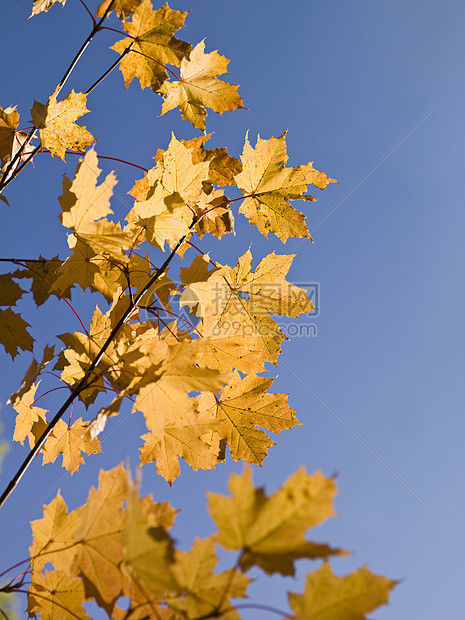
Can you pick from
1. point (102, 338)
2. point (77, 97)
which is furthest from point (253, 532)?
point (77, 97)

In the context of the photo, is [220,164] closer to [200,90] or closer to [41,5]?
[200,90]

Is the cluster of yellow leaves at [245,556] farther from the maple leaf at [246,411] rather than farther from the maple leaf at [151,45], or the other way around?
the maple leaf at [151,45]

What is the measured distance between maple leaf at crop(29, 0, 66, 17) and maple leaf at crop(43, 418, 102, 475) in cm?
182

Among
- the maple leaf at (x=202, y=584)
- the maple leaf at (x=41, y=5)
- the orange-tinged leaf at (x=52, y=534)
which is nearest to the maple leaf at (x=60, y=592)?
the orange-tinged leaf at (x=52, y=534)

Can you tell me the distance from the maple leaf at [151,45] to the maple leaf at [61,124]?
465 mm

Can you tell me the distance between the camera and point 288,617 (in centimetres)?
67

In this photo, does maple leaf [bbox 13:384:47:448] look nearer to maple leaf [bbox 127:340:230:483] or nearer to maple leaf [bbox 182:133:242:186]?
maple leaf [bbox 127:340:230:483]

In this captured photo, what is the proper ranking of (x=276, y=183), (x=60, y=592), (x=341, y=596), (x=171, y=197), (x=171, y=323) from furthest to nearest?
(x=276, y=183) → (x=171, y=323) → (x=171, y=197) → (x=60, y=592) → (x=341, y=596)

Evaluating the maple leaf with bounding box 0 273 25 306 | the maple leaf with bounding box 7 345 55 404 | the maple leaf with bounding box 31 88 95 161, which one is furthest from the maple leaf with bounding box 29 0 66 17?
the maple leaf with bounding box 7 345 55 404

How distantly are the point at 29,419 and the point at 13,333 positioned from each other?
1.25 ft

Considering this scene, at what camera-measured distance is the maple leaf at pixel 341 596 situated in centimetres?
72

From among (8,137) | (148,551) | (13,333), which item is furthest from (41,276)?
(148,551)

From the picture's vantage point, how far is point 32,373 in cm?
158

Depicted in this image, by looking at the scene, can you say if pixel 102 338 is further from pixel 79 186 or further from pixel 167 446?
pixel 79 186
